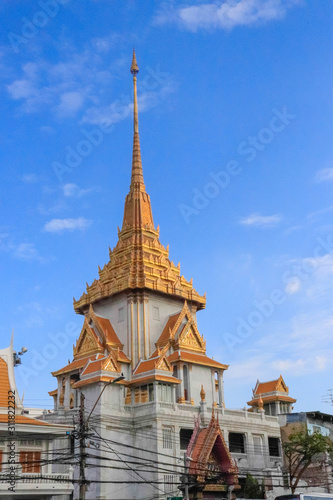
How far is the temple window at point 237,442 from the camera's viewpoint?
1967 inches

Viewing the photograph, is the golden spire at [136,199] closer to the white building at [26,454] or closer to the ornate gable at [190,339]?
the ornate gable at [190,339]

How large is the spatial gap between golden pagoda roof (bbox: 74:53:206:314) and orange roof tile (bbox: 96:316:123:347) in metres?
2.41

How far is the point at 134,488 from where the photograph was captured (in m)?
45.2

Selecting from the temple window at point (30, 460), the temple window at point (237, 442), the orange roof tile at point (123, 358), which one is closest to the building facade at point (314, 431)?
the temple window at point (237, 442)

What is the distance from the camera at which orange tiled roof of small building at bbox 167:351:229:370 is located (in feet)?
174

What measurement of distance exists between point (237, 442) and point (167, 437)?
8.23 meters

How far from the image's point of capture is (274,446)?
174 feet

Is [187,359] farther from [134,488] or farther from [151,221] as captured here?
[151,221]

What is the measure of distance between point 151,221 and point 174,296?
10.2m

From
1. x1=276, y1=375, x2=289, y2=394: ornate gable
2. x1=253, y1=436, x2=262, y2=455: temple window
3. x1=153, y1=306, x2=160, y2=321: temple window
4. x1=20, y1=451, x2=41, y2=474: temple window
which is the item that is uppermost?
x1=153, y1=306, x2=160, y2=321: temple window

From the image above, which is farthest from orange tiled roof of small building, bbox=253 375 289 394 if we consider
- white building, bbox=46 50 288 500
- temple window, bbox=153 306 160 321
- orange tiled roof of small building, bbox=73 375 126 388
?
orange tiled roof of small building, bbox=73 375 126 388

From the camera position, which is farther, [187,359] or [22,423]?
[187,359]

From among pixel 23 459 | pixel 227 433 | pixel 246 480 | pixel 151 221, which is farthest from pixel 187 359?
pixel 23 459

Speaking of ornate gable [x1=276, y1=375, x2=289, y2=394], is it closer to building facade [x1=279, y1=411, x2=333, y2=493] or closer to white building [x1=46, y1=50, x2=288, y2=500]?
building facade [x1=279, y1=411, x2=333, y2=493]
